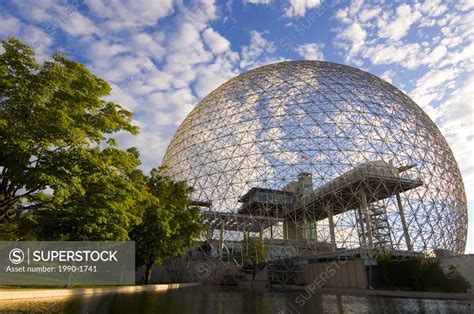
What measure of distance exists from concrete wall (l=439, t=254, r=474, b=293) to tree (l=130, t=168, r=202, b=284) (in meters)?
17.5

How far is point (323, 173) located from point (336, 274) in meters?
10.3

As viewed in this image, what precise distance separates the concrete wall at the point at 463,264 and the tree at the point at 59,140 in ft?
70.6

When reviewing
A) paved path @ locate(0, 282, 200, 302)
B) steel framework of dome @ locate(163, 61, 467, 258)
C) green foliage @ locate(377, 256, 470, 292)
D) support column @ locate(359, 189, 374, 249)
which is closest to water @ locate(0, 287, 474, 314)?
paved path @ locate(0, 282, 200, 302)

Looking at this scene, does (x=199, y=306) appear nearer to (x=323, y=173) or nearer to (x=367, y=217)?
(x=367, y=217)

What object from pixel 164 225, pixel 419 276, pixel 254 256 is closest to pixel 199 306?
pixel 164 225

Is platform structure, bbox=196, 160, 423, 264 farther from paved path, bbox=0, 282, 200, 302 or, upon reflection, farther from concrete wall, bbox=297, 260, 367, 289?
paved path, bbox=0, 282, 200, 302

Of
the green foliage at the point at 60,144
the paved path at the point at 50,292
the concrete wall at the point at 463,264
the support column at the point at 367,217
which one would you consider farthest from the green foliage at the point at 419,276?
the green foliage at the point at 60,144

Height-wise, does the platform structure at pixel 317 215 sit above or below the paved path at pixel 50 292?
above

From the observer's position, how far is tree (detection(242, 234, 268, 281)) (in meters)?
34.4

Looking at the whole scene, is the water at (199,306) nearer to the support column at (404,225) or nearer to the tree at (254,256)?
the tree at (254,256)

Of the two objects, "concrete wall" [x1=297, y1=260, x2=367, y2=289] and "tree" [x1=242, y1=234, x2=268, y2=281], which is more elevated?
"tree" [x1=242, y1=234, x2=268, y2=281]

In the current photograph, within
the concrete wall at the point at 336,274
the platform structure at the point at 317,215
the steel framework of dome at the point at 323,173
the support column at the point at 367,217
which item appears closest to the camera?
the concrete wall at the point at 336,274

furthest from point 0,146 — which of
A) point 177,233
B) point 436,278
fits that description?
point 436,278

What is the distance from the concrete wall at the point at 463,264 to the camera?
74.8ft
